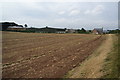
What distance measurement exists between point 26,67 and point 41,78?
2.86 metres

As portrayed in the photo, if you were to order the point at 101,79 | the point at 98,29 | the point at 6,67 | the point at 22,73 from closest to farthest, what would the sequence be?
the point at 101,79 → the point at 22,73 → the point at 6,67 → the point at 98,29

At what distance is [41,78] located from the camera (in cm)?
920

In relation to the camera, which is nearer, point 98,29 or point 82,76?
point 82,76

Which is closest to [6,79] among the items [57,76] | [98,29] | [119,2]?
[57,76]

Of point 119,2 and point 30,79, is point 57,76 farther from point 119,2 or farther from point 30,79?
point 119,2

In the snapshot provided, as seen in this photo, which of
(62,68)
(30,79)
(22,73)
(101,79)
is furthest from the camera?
(62,68)

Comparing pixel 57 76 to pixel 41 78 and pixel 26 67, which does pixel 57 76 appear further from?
pixel 26 67

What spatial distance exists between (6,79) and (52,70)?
2484 mm

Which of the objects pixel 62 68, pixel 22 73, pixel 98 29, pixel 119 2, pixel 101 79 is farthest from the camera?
pixel 98 29

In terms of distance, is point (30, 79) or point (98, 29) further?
point (98, 29)

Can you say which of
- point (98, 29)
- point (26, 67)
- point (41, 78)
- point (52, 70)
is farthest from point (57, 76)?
point (98, 29)

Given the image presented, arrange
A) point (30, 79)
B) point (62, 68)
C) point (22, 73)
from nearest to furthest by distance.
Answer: point (30, 79)
point (22, 73)
point (62, 68)

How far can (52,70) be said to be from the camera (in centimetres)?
1080

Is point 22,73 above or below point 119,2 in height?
below
